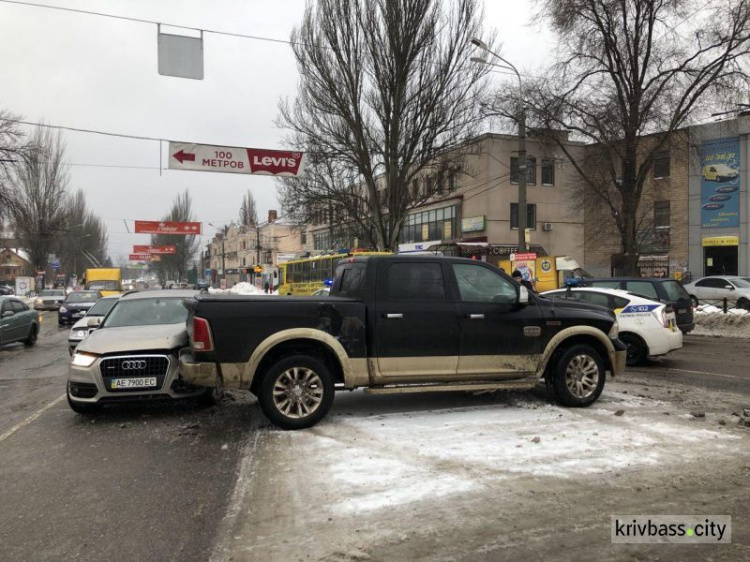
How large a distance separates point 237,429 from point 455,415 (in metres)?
2.49

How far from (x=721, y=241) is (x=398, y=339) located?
34435mm

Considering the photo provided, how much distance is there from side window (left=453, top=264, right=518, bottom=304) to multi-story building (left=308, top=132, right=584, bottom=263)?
86.3 ft

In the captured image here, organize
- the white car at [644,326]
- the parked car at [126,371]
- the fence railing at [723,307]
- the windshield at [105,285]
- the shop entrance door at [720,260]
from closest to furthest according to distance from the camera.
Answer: the parked car at [126,371]
the white car at [644,326]
the fence railing at [723,307]
the windshield at [105,285]
the shop entrance door at [720,260]

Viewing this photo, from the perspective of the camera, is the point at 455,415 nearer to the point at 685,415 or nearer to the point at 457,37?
the point at 685,415

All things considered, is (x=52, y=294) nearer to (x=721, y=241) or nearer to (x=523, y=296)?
(x=523, y=296)

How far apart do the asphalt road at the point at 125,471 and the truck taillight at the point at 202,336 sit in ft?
3.25

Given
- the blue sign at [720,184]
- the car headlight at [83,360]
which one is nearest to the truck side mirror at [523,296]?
the car headlight at [83,360]

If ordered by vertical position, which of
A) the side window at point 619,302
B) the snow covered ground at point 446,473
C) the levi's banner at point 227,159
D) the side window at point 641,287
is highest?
the levi's banner at point 227,159

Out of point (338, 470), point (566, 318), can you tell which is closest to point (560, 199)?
point (566, 318)

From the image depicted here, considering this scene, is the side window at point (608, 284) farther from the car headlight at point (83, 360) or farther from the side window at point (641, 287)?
the car headlight at point (83, 360)

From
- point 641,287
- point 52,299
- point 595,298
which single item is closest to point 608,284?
point 641,287

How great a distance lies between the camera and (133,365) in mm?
6320

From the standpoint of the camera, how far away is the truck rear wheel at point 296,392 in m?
5.65

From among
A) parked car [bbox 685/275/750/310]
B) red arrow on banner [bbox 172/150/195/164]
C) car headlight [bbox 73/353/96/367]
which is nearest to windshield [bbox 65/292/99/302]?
red arrow on banner [bbox 172/150/195/164]
